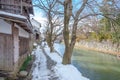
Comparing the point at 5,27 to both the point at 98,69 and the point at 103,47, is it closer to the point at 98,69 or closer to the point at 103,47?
the point at 98,69

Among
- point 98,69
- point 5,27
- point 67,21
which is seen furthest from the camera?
point 98,69

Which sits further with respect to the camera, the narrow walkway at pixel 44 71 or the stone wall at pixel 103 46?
the stone wall at pixel 103 46

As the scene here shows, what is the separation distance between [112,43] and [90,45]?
389 inches

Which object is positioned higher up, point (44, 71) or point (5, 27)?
point (5, 27)

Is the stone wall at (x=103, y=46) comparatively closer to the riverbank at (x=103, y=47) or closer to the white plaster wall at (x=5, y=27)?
the riverbank at (x=103, y=47)

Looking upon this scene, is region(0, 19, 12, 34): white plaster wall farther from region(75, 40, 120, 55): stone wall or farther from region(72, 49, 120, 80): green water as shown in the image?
region(75, 40, 120, 55): stone wall

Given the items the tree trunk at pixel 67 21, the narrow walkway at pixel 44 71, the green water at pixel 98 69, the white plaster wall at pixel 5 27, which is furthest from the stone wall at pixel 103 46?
the white plaster wall at pixel 5 27

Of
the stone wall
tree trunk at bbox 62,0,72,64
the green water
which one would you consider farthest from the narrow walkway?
the stone wall

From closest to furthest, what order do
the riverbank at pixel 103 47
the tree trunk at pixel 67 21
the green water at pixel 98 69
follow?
the tree trunk at pixel 67 21 → the green water at pixel 98 69 → the riverbank at pixel 103 47

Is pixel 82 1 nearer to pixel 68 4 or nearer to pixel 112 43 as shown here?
pixel 68 4

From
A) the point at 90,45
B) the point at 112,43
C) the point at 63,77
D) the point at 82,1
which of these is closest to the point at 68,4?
the point at 82,1

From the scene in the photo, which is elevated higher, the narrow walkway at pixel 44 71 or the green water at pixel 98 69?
the narrow walkway at pixel 44 71

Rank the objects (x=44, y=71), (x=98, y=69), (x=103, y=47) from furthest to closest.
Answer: (x=103, y=47)
(x=98, y=69)
(x=44, y=71)

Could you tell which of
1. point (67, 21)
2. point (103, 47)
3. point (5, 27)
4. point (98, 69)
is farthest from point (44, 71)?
point (103, 47)
